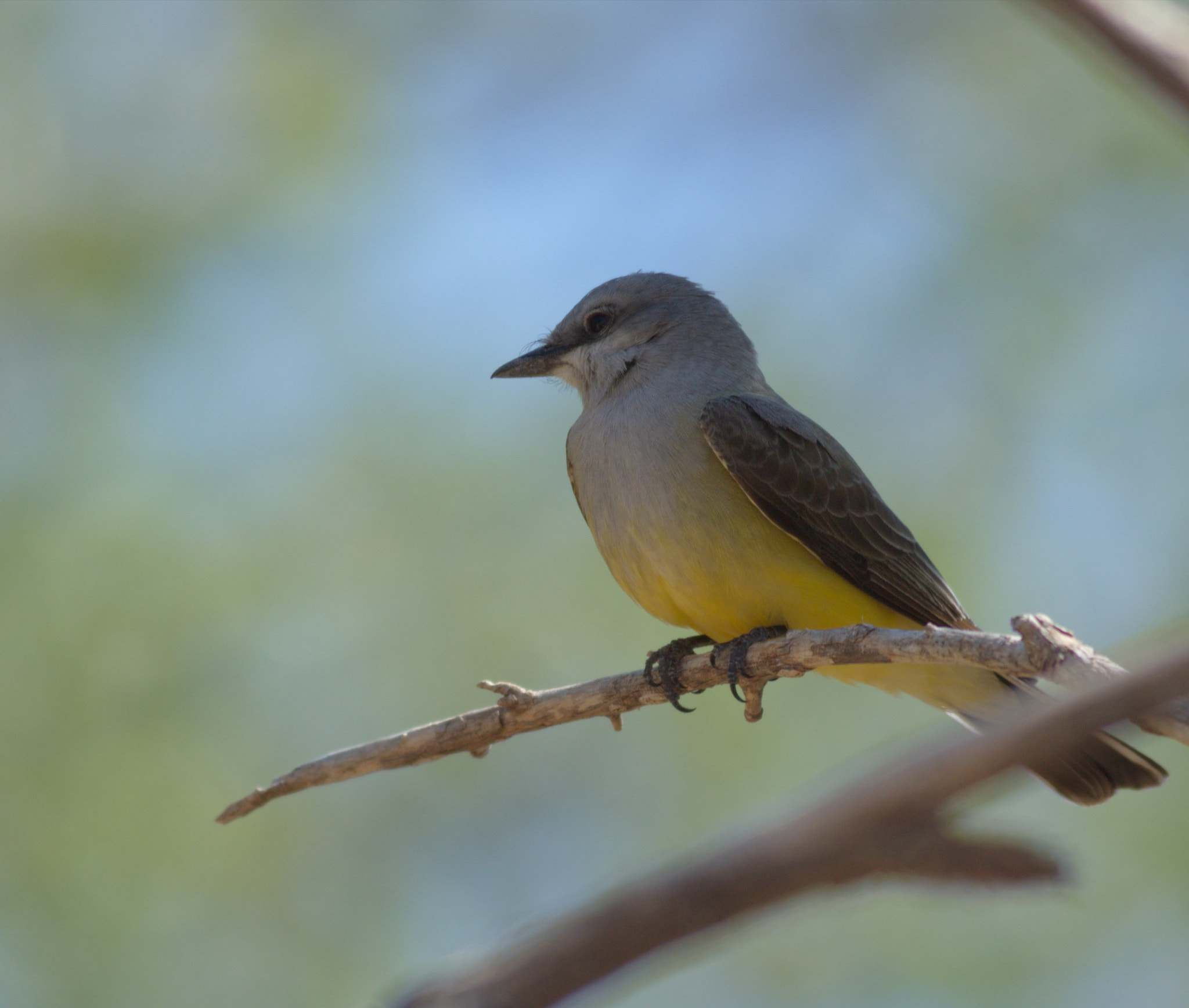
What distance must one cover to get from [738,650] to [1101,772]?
199 centimetres

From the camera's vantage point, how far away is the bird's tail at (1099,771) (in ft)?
18.4

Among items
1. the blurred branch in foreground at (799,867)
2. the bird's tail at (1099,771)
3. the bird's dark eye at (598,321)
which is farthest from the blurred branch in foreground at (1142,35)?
the bird's dark eye at (598,321)

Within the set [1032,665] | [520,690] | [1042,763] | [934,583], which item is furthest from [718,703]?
[1042,763]

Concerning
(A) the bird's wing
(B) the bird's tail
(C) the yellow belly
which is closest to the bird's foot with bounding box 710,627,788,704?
(C) the yellow belly

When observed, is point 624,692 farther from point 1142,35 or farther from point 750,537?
point 1142,35

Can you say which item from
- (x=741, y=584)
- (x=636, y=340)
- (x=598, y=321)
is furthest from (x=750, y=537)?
(x=598, y=321)

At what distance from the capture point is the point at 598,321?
749 centimetres

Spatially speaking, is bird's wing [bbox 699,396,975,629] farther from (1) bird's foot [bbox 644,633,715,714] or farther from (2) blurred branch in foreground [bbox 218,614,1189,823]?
(2) blurred branch in foreground [bbox 218,614,1189,823]

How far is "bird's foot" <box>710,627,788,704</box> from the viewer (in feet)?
17.5

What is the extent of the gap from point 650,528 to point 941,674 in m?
1.79

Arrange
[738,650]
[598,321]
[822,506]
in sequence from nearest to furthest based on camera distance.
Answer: [738,650], [822,506], [598,321]

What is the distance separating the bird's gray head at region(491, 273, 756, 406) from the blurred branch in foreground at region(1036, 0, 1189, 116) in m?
4.92

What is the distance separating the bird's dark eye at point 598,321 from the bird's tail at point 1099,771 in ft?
11.0

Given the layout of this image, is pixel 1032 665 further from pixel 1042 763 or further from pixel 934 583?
pixel 934 583
